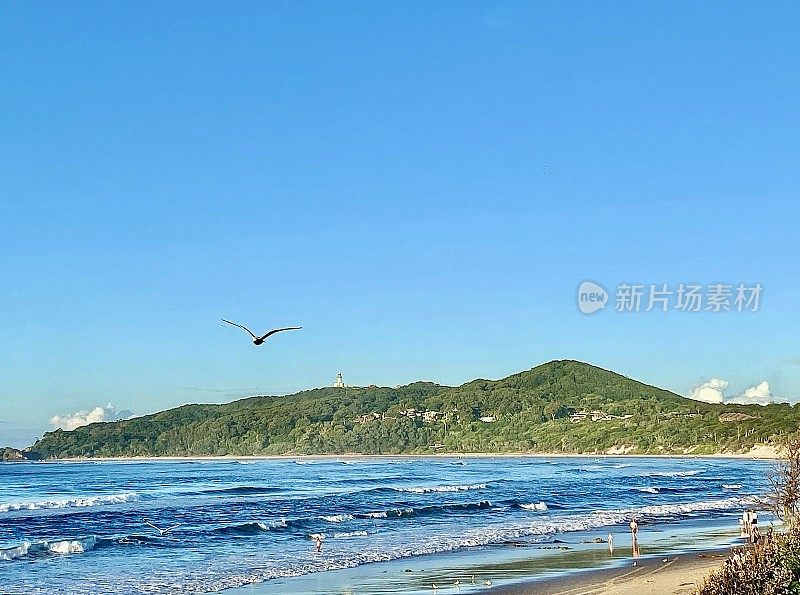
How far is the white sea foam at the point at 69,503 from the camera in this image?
5212 centimetres

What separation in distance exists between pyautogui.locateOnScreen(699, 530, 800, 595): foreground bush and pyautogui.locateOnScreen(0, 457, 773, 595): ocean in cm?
850

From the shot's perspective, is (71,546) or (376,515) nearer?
(71,546)

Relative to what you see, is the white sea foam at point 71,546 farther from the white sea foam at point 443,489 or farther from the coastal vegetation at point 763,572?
the white sea foam at point 443,489

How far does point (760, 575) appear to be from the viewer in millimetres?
12219

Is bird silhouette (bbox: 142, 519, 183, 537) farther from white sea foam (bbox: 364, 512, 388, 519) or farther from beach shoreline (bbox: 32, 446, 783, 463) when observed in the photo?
beach shoreline (bbox: 32, 446, 783, 463)

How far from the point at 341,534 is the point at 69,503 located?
26.0 metres

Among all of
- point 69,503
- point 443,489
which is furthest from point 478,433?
point 69,503

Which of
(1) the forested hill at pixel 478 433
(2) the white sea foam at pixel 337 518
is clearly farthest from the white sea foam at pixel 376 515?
(1) the forested hill at pixel 478 433

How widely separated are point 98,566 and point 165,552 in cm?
319

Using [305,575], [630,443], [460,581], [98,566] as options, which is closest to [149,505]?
[98,566]

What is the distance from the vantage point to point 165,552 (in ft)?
98.4

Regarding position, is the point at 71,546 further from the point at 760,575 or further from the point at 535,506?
the point at 760,575

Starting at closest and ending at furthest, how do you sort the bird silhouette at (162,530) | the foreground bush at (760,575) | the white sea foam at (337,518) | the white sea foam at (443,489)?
the foreground bush at (760,575)
the bird silhouette at (162,530)
the white sea foam at (337,518)
the white sea foam at (443,489)

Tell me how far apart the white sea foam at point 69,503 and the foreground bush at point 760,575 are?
1778 inches
